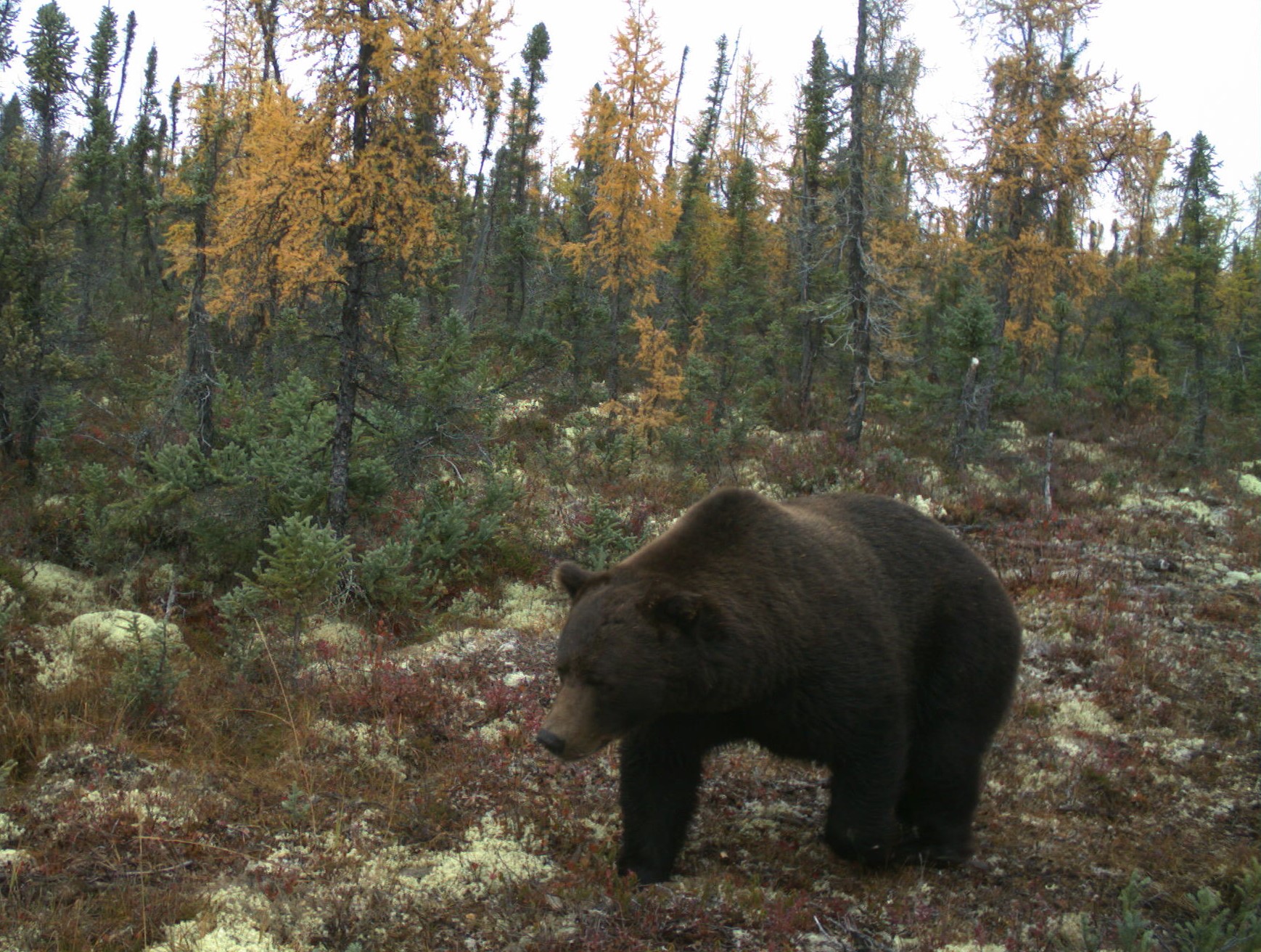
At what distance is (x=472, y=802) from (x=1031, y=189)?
21534mm

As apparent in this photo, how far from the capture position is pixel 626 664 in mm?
3629

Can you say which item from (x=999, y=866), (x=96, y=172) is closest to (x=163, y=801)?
(x=999, y=866)

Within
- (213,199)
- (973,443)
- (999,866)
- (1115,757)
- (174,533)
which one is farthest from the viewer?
(973,443)

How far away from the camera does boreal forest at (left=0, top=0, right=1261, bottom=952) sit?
13.3ft

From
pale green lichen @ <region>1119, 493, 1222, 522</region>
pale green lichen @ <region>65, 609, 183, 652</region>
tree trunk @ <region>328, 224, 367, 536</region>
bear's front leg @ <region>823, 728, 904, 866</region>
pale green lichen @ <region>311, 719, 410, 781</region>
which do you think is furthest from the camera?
pale green lichen @ <region>1119, 493, 1222, 522</region>

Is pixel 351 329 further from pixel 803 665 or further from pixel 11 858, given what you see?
pixel 803 665

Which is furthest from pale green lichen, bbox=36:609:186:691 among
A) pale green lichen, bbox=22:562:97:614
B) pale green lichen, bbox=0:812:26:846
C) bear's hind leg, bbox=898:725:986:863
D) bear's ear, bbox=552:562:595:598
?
bear's hind leg, bbox=898:725:986:863

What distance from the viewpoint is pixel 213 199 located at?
12.4 m

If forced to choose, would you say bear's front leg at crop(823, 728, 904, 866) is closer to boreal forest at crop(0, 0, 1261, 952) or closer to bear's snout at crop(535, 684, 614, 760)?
boreal forest at crop(0, 0, 1261, 952)

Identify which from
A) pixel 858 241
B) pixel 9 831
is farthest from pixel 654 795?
pixel 858 241

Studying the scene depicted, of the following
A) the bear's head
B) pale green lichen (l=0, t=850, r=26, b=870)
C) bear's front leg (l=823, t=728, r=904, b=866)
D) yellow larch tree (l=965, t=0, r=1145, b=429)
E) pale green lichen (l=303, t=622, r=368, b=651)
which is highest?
yellow larch tree (l=965, t=0, r=1145, b=429)

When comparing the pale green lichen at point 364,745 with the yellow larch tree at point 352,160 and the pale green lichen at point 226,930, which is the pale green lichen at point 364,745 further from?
the yellow larch tree at point 352,160

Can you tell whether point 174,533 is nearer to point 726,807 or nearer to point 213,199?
point 213,199

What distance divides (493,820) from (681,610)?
198cm
